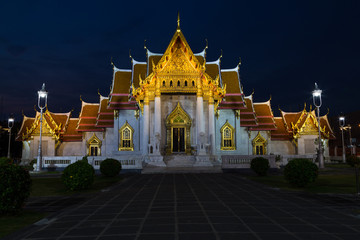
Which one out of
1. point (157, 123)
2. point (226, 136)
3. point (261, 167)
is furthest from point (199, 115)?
point (261, 167)

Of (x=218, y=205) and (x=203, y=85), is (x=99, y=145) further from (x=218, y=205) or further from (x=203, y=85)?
(x=218, y=205)

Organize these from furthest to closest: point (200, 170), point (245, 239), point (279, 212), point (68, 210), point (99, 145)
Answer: point (99, 145)
point (200, 170)
point (68, 210)
point (279, 212)
point (245, 239)

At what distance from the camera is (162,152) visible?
1133 inches

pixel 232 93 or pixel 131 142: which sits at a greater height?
pixel 232 93

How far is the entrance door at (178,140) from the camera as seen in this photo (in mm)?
28984

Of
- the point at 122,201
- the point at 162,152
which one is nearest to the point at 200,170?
the point at 162,152

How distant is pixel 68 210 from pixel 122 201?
6.20 ft

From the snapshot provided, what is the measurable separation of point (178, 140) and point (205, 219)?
22.0 metres

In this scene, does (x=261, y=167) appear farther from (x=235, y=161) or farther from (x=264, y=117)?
(x=264, y=117)

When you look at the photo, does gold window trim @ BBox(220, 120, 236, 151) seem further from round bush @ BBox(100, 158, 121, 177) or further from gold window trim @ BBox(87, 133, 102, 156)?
round bush @ BBox(100, 158, 121, 177)

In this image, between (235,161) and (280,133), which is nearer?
(235,161)

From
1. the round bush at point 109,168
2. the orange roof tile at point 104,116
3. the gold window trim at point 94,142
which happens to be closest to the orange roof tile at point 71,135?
the gold window trim at point 94,142

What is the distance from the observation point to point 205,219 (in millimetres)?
7055

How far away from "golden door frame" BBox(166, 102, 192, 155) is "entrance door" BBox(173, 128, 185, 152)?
33 centimetres
